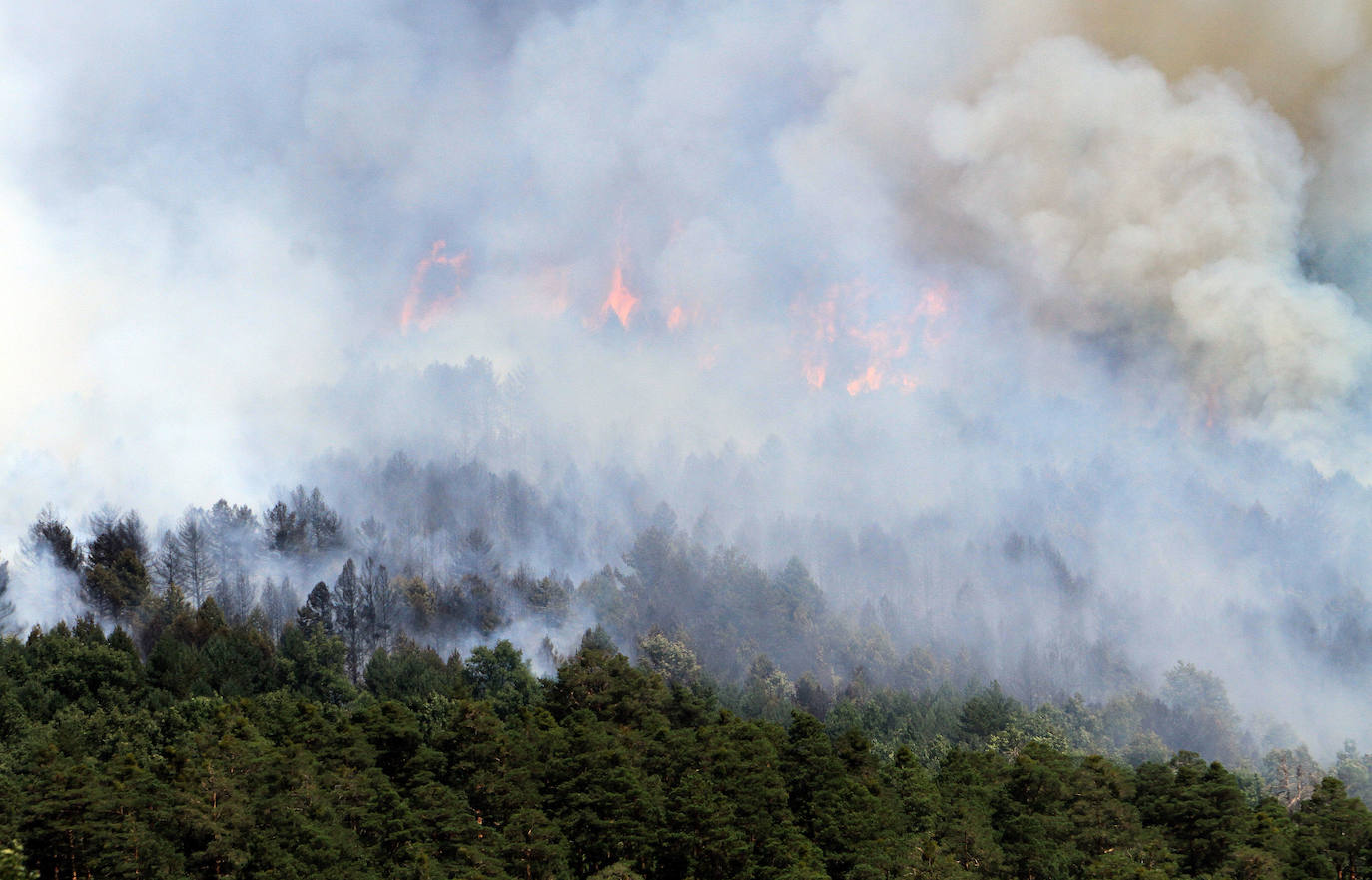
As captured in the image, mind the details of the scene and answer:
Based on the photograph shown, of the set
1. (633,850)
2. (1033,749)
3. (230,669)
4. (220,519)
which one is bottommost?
(633,850)

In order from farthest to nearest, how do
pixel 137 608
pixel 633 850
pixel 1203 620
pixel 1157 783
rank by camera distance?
pixel 1203 620 → pixel 137 608 → pixel 1157 783 → pixel 633 850

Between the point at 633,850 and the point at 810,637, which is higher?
the point at 810,637

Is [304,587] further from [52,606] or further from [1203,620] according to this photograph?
[1203,620]

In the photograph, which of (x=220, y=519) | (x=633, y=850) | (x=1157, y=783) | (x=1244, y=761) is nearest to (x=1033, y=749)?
(x=1157, y=783)

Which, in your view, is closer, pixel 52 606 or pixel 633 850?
pixel 633 850

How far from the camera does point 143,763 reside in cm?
6538

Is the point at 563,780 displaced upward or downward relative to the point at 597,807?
upward

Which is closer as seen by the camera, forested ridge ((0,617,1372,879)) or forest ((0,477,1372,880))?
forested ridge ((0,617,1372,879))

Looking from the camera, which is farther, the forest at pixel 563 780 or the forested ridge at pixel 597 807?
the forest at pixel 563 780

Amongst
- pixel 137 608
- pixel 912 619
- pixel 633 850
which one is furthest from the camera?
pixel 912 619

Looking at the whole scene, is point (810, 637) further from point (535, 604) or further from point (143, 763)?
point (143, 763)

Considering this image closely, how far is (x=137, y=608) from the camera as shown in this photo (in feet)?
416

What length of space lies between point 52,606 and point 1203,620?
14210 cm

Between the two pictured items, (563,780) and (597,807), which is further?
(563,780)
